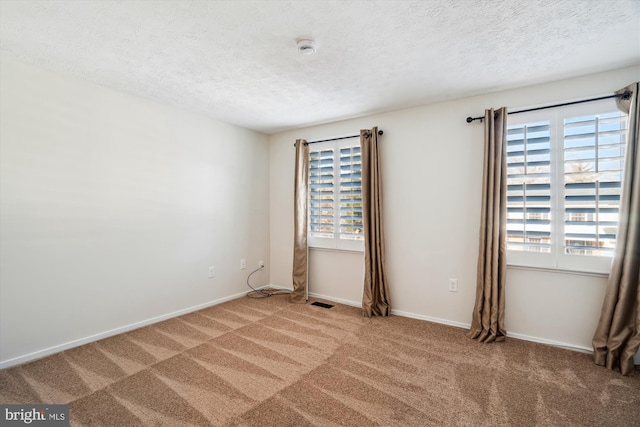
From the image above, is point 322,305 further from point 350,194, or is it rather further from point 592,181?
point 592,181

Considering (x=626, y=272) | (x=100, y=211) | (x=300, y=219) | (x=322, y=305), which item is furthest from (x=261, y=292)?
(x=626, y=272)

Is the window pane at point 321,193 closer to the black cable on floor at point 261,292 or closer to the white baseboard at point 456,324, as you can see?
the white baseboard at point 456,324

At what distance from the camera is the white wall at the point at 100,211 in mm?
2354

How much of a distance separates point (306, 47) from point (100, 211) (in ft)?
7.66

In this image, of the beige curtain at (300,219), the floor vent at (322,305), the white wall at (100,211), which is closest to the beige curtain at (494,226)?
the floor vent at (322,305)

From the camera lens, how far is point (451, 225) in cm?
316

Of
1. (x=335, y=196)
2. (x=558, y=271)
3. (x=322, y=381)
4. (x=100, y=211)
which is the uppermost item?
(x=335, y=196)

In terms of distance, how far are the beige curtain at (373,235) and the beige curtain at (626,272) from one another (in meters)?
1.82

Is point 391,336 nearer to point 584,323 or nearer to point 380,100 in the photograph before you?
point 584,323

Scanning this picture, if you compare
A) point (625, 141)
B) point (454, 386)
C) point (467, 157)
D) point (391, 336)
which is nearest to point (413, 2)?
point (467, 157)

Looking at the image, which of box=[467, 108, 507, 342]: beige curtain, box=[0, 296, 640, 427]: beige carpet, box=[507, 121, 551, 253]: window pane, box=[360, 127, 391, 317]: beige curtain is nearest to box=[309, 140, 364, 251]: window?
box=[360, 127, 391, 317]: beige curtain

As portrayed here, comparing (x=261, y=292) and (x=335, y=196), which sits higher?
(x=335, y=196)

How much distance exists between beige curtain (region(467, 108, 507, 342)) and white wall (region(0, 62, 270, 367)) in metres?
2.96

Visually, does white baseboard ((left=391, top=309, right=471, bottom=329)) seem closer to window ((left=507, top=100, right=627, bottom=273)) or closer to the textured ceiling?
window ((left=507, top=100, right=627, bottom=273))
